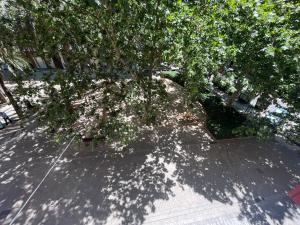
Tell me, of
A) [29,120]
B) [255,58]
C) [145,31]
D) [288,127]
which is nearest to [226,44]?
[255,58]

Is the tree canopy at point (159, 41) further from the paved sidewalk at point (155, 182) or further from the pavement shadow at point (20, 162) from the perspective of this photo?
the pavement shadow at point (20, 162)

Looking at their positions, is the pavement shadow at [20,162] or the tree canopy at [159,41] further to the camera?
the pavement shadow at [20,162]

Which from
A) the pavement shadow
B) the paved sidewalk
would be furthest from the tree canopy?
the pavement shadow

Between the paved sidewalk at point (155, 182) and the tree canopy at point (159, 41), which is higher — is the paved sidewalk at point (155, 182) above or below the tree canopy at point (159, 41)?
below

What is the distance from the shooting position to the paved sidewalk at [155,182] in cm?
536

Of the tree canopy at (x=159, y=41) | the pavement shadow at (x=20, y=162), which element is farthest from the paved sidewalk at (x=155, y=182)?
the tree canopy at (x=159, y=41)

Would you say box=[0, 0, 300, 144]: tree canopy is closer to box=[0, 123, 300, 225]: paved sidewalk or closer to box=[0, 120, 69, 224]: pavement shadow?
box=[0, 123, 300, 225]: paved sidewalk

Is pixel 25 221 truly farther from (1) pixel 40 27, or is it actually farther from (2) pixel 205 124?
(2) pixel 205 124

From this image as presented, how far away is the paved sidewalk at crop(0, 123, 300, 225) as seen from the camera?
17.6ft

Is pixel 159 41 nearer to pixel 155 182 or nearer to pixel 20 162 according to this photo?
pixel 155 182

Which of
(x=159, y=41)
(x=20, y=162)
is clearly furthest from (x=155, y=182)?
(x=20, y=162)

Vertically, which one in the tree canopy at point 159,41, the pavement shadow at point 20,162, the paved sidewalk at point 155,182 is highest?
the tree canopy at point 159,41

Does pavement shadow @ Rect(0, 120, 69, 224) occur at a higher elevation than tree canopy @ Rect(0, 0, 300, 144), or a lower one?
lower

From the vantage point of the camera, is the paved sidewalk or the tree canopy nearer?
the tree canopy
